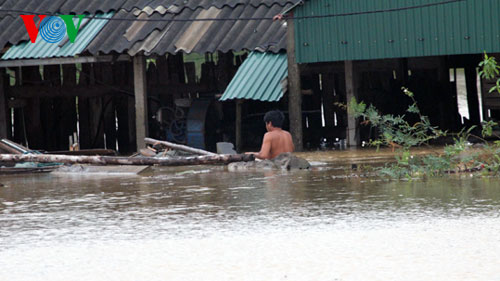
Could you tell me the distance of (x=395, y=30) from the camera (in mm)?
20688

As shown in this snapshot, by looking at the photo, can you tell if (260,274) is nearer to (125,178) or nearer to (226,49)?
(125,178)

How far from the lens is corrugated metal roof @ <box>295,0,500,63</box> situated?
19891 mm

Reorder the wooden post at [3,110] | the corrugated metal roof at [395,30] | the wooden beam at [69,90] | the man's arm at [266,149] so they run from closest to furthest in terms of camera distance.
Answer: the man's arm at [266,149] → the corrugated metal roof at [395,30] → the wooden post at [3,110] → the wooden beam at [69,90]

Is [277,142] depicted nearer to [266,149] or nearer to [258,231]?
[266,149]

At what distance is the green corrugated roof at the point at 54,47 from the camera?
22.7 metres

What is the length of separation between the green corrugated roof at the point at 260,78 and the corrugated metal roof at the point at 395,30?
27.0 inches

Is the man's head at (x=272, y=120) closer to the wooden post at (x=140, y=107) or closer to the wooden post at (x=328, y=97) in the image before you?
the wooden post at (x=140, y=107)

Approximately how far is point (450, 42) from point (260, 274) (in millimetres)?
14327

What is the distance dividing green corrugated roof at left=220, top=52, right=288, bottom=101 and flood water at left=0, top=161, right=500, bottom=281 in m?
7.02

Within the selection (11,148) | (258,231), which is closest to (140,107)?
(11,148)

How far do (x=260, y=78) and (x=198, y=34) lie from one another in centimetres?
212

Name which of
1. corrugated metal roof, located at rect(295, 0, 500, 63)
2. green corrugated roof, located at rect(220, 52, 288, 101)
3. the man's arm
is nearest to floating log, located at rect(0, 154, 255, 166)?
the man's arm

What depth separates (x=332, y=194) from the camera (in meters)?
12.0

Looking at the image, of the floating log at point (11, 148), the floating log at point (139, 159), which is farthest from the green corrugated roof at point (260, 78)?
the floating log at point (11, 148)
